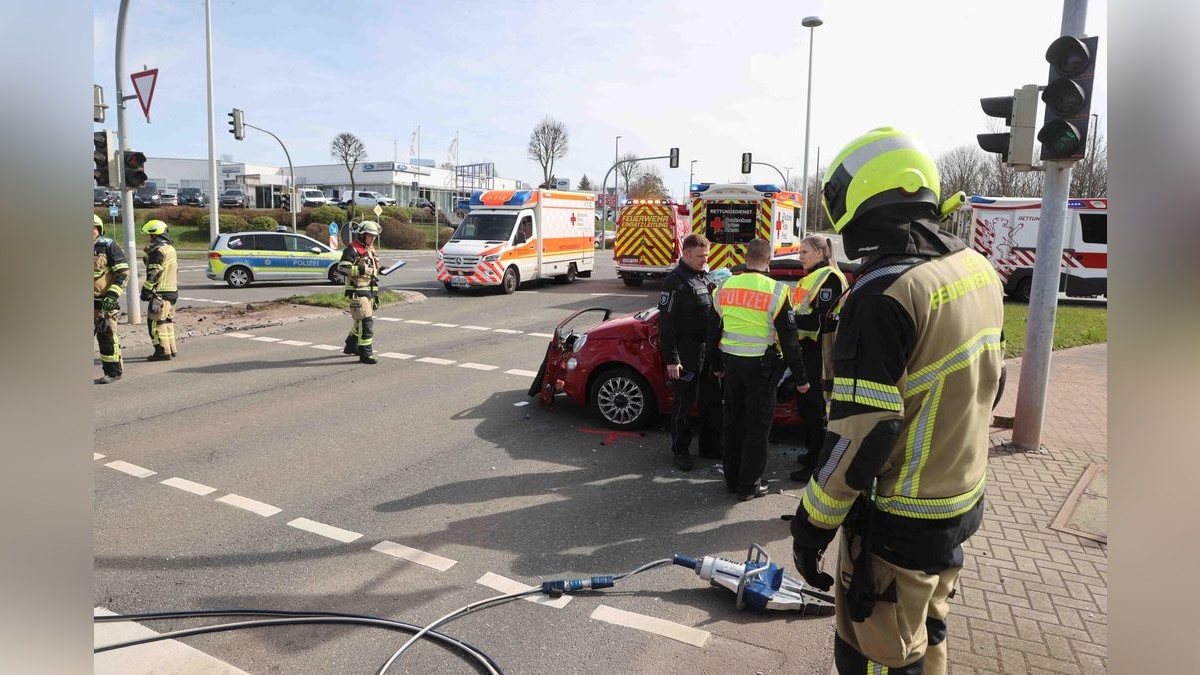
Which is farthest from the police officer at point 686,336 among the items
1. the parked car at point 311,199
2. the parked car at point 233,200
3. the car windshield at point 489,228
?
the parked car at point 233,200

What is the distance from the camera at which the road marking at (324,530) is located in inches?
187

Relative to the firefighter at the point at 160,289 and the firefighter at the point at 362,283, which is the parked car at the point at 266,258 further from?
the firefighter at the point at 362,283

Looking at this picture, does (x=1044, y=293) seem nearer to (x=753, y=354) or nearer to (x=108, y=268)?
(x=753, y=354)

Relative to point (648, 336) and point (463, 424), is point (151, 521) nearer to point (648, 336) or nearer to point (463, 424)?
point (463, 424)

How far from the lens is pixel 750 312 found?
521 centimetres

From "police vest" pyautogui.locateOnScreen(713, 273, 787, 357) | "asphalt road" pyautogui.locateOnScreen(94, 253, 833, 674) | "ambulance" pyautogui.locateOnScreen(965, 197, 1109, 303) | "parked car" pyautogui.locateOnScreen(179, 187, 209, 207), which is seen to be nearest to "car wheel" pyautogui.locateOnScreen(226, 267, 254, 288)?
"asphalt road" pyautogui.locateOnScreen(94, 253, 833, 674)

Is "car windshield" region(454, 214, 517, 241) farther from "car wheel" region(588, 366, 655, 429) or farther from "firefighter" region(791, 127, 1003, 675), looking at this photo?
"firefighter" region(791, 127, 1003, 675)

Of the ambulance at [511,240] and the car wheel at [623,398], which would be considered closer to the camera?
the car wheel at [623,398]

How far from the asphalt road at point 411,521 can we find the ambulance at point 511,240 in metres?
9.58

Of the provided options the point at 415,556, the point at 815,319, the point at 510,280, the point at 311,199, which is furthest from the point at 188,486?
the point at 311,199

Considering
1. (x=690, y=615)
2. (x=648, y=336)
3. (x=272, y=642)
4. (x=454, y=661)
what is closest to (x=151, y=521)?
(x=272, y=642)

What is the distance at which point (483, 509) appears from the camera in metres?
5.22
